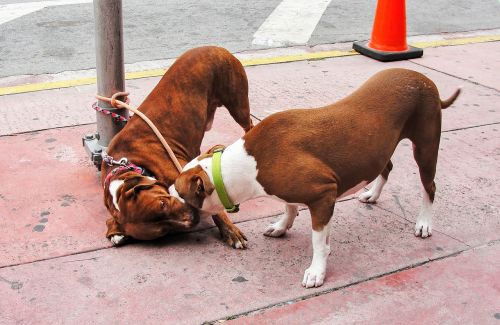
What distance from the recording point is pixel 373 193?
4.31 meters

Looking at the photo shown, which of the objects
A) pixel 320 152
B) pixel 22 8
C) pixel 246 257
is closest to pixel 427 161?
pixel 320 152

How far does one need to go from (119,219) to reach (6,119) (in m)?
2.28

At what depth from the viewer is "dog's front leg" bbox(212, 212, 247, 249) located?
12.4ft

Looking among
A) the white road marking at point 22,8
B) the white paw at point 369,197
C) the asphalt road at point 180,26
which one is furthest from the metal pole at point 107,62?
the white road marking at point 22,8

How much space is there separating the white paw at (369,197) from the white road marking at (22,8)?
224 inches

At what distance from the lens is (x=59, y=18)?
8.45 m

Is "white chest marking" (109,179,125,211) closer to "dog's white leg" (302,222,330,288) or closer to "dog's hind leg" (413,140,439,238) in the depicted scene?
"dog's white leg" (302,222,330,288)

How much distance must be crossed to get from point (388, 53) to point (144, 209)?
4478mm

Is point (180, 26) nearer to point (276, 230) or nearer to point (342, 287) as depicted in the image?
point (276, 230)

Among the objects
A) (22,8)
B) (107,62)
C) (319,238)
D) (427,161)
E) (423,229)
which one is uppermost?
(107,62)

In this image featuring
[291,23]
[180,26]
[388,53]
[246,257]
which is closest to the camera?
[246,257]

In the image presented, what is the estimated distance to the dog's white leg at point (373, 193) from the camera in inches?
168

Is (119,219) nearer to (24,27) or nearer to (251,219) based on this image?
(251,219)

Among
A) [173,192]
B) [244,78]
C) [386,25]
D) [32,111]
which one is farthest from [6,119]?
[386,25]
